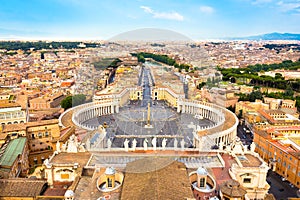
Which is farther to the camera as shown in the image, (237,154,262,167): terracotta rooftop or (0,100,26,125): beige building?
(0,100,26,125): beige building

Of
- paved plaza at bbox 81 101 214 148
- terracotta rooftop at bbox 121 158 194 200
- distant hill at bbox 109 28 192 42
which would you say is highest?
distant hill at bbox 109 28 192 42

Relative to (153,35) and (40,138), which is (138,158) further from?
(40,138)

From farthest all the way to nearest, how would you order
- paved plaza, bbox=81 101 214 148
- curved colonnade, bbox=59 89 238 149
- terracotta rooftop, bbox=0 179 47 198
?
curved colonnade, bbox=59 89 238 149, paved plaza, bbox=81 101 214 148, terracotta rooftop, bbox=0 179 47 198

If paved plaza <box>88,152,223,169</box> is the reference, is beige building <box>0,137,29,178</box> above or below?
below

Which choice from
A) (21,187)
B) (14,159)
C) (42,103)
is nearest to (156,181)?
(21,187)

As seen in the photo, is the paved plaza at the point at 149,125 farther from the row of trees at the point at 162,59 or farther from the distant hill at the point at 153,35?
the row of trees at the point at 162,59

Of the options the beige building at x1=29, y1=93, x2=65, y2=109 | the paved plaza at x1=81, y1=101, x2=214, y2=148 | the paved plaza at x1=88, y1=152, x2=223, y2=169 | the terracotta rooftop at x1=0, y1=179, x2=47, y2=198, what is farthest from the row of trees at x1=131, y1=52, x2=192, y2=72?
the terracotta rooftop at x1=0, y1=179, x2=47, y2=198

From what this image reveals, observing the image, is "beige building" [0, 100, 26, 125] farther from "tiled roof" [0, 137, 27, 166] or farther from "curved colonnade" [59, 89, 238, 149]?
"tiled roof" [0, 137, 27, 166]

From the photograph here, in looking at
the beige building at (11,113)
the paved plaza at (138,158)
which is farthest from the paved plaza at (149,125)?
the beige building at (11,113)
